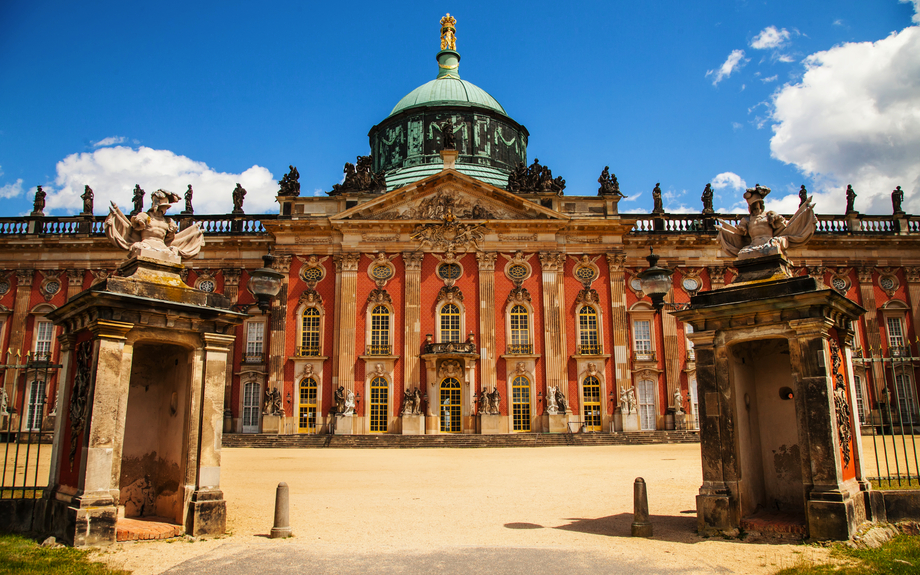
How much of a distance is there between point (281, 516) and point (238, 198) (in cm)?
3227

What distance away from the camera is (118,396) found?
953 centimetres

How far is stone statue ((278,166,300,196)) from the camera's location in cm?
3788

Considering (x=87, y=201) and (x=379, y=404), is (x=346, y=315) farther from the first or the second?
(x=87, y=201)

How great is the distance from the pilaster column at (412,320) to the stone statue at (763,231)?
25690 millimetres

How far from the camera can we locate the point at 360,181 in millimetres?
38219

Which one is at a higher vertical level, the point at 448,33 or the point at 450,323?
the point at 448,33

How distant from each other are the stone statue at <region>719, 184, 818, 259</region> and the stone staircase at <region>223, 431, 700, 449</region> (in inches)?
838

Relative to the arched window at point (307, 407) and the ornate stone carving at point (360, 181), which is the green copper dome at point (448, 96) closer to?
the ornate stone carving at point (360, 181)

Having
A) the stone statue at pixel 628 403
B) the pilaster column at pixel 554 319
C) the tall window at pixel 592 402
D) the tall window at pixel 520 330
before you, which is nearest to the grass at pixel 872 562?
the stone statue at pixel 628 403

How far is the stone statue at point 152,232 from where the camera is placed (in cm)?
1040

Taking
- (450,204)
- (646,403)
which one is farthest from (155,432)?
(646,403)

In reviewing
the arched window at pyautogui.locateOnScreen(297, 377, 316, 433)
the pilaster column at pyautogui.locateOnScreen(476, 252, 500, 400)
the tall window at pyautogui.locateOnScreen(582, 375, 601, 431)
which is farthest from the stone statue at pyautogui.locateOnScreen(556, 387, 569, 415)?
the arched window at pyautogui.locateOnScreen(297, 377, 316, 433)

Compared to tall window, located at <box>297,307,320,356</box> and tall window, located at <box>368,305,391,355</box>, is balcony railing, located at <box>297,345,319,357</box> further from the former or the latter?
tall window, located at <box>368,305,391,355</box>

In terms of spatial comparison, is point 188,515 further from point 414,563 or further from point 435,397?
point 435,397
